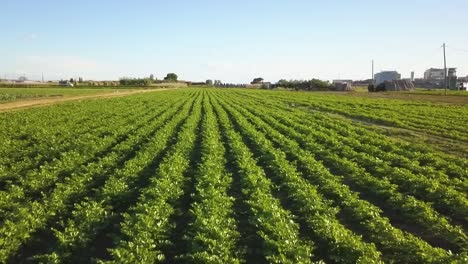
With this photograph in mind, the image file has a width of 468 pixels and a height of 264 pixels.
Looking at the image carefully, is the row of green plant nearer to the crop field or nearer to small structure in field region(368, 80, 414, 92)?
the crop field

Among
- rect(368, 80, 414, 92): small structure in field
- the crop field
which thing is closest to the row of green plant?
the crop field

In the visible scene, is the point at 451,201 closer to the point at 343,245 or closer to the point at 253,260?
the point at 343,245

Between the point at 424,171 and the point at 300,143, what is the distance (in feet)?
23.2

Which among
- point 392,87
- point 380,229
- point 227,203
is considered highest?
point 392,87

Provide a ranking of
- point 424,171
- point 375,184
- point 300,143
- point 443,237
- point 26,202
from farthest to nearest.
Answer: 1. point 300,143
2. point 424,171
3. point 375,184
4. point 26,202
5. point 443,237

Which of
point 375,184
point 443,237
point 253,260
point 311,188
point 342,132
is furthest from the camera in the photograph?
point 342,132

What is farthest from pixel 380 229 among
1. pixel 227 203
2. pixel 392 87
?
pixel 392 87

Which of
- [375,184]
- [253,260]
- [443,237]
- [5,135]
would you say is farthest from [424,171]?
[5,135]

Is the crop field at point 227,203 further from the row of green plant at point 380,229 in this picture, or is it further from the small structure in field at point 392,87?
the small structure in field at point 392,87

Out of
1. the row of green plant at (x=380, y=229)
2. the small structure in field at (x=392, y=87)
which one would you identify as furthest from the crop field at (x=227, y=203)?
the small structure in field at (x=392, y=87)

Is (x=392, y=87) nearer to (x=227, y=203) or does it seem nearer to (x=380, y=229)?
(x=227, y=203)

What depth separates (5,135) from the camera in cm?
2125

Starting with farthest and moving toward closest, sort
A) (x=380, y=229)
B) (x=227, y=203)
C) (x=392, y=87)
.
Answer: (x=392, y=87)
(x=227, y=203)
(x=380, y=229)

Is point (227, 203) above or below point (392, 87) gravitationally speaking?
below
